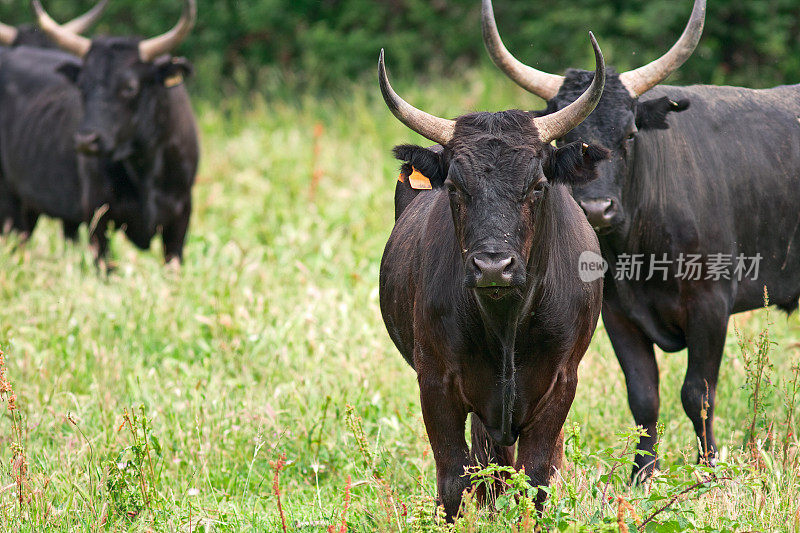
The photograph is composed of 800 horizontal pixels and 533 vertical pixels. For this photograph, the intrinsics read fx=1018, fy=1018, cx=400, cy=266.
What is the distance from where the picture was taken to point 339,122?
13664mm

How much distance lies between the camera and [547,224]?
13.3ft

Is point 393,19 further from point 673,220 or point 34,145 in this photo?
point 673,220

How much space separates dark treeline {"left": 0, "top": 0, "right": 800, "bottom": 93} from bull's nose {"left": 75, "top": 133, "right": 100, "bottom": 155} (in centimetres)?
767

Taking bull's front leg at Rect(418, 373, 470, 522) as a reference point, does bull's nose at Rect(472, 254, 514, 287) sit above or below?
above

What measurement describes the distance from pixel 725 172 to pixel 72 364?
3916 mm

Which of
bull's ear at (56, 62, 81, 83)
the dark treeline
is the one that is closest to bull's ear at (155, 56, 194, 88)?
bull's ear at (56, 62, 81, 83)

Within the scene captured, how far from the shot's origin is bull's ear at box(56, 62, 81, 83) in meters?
8.52

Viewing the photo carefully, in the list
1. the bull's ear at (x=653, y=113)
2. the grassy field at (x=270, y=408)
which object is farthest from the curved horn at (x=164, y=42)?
the bull's ear at (x=653, y=113)

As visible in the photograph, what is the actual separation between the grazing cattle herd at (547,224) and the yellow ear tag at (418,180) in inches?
0.4

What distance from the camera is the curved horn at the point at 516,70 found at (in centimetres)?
553

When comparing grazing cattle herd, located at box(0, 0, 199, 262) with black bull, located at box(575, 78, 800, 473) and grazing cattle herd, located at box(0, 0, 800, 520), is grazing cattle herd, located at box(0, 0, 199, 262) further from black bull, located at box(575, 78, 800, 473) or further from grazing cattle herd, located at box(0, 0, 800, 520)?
black bull, located at box(575, 78, 800, 473)

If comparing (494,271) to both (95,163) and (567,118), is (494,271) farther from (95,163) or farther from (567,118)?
(95,163)

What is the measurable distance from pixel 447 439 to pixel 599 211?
4.89 ft

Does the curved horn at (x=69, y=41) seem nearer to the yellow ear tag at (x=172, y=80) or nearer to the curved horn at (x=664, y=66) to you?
the yellow ear tag at (x=172, y=80)
